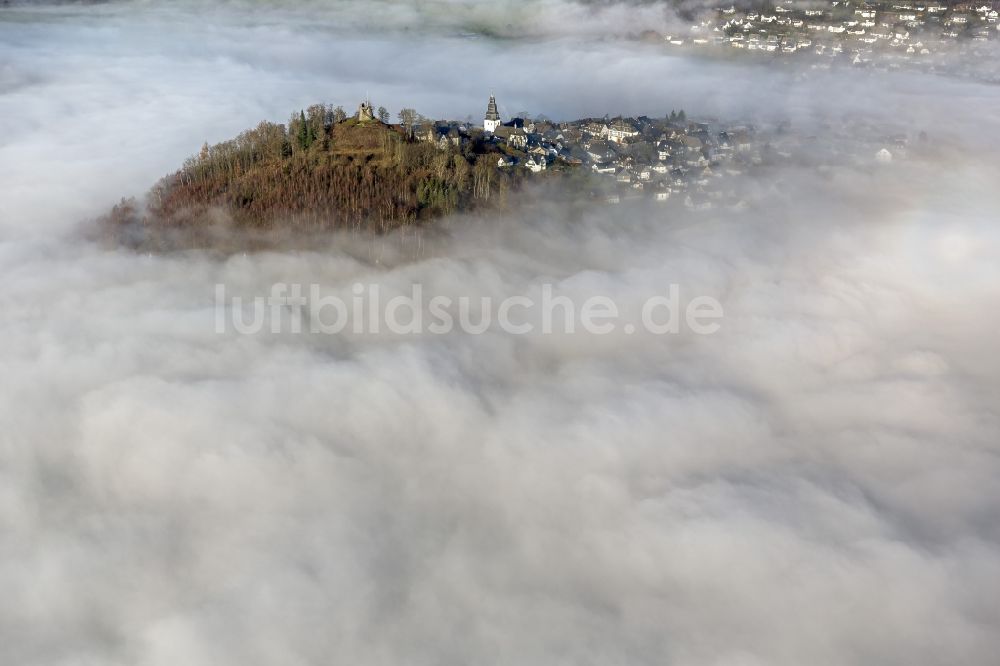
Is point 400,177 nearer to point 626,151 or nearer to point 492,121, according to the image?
point 492,121

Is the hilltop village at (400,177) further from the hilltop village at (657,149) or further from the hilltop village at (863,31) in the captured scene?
the hilltop village at (863,31)

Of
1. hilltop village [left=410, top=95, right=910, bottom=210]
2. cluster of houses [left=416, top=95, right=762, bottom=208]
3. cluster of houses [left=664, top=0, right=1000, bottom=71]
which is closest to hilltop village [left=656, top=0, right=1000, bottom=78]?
cluster of houses [left=664, top=0, right=1000, bottom=71]

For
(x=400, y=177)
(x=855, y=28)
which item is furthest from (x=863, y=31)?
(x=400, y=177)

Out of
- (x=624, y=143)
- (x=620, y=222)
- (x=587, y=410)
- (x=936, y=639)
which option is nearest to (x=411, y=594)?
(x=587, y=410)

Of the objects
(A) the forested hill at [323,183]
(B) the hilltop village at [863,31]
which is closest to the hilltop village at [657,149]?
(A) the forested hill at [323,183]

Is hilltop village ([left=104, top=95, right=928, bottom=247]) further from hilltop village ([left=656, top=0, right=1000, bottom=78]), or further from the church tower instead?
hilltop village ([left=656, top=0, right=1000, bottom=78])

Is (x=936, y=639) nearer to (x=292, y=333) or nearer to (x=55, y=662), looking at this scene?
(x=55, y=662)
